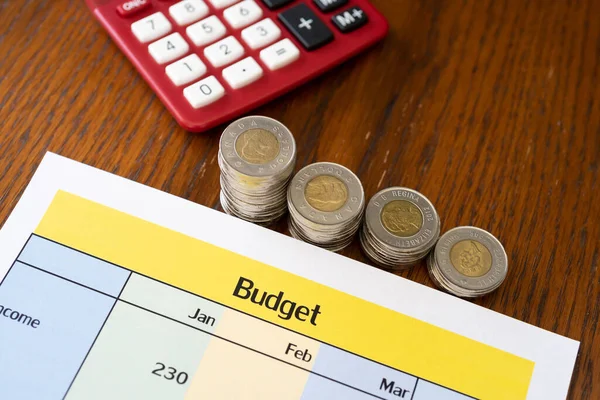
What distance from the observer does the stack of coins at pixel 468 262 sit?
38 cm

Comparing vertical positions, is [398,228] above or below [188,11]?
below

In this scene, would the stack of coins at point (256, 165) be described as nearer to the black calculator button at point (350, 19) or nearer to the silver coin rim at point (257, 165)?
the silver coin rim at point (257, 165)

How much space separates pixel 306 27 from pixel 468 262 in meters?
0.22

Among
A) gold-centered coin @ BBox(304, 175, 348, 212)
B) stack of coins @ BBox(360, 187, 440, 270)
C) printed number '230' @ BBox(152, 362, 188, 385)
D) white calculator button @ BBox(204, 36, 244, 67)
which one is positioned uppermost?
white calculator button @ BBox(204, 36, 244, 67)

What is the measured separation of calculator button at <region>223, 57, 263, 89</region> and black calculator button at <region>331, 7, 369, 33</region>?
81 millimetres

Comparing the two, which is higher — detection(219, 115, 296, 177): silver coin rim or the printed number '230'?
detection(219, 115, 296, 177): silver coin rim

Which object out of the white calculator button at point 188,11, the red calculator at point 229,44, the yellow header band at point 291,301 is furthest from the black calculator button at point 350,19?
the yellow header band at point 291,301

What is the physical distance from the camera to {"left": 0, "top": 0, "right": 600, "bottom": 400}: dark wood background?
1.35ft

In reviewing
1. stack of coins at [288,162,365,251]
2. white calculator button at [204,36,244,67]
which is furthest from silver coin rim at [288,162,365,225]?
white calculator button at [204,36,244,67]

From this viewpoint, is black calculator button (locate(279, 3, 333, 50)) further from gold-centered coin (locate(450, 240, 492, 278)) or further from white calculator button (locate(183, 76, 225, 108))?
gold-centered coin (locate(450, 240, 492, 278))

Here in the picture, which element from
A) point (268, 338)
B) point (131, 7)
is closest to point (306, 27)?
point (131, 7)

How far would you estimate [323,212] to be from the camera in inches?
14.6

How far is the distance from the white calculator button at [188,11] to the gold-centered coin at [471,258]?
0.26 metres

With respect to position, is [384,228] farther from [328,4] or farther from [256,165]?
[328,4]
